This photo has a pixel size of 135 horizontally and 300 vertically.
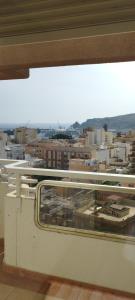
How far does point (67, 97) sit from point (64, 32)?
26.1 inches

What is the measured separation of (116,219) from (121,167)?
0.46m

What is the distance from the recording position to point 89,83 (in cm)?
171

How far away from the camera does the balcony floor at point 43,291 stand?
189 cm

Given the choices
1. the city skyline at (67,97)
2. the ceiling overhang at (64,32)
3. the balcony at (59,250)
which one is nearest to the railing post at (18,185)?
the balcony at (59,250)

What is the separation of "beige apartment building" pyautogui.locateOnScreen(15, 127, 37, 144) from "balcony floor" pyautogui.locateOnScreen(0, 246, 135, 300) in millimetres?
1002

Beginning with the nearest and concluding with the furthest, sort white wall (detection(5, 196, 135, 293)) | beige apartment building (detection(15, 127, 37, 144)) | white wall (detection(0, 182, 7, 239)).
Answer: beige apartment building (detection(15, 127, 37, 144)) → white wall (detection(5, 196, 135, 293)) → white wall (detection(0, 182, 7, 239))

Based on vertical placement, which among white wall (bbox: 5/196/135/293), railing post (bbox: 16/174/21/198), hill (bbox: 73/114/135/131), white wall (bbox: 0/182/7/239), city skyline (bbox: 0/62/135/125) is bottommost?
white wall (bbox: 5/196/135/293)

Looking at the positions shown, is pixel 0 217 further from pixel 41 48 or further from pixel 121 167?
pixel 41 48

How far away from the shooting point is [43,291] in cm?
194

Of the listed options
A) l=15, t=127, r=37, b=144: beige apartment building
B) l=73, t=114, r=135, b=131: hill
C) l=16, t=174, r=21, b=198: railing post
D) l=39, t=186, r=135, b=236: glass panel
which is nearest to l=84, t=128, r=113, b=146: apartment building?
l=73, t=114, r=135, b=131: hill

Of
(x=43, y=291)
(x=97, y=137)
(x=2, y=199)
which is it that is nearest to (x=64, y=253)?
(x=43, y=291)

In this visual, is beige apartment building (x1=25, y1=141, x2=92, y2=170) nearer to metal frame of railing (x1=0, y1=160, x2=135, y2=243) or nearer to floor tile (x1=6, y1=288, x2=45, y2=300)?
metal frame of railing (x1=0, y1=160, x2=135, y2=243)

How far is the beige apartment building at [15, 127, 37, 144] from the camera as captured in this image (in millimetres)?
1665

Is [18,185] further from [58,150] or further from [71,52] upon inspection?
[71,52]
